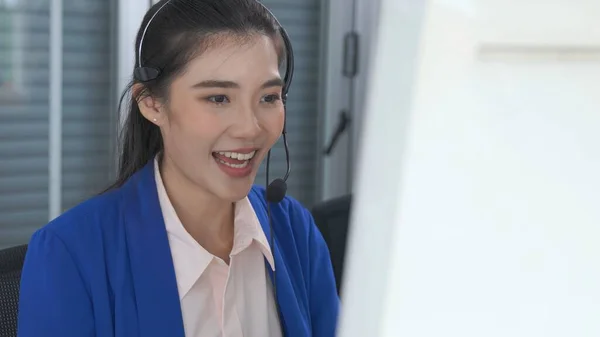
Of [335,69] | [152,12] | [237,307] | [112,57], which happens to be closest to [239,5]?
[152,12]

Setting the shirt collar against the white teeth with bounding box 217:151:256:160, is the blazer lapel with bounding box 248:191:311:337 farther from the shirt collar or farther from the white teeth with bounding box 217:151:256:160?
the white teeth with bounding box 217:151:256:160

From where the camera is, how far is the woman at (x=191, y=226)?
3.48 feet

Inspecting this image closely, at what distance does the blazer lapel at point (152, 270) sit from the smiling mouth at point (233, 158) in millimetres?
115

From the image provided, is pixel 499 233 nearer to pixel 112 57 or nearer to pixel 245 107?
pixel 245 107

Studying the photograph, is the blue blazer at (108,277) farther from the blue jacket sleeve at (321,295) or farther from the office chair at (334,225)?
the office chair at (334,225)

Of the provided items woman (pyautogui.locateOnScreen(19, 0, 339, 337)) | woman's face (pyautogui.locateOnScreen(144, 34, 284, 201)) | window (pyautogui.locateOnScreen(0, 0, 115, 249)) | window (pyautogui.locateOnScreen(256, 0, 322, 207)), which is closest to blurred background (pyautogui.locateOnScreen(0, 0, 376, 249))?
window (pyautogui.locateOnScreen(0, 0, 115, 249))

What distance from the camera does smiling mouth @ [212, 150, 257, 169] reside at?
1114 millimetres

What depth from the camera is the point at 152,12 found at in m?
1.20

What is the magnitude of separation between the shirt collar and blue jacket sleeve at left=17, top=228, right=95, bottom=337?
0.14 meters

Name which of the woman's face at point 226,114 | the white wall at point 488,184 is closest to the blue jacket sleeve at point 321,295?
the woman's face at point 226,114

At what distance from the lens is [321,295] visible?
50.1 inches

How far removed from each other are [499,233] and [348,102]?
114 inches

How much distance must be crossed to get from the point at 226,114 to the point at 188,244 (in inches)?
7.8

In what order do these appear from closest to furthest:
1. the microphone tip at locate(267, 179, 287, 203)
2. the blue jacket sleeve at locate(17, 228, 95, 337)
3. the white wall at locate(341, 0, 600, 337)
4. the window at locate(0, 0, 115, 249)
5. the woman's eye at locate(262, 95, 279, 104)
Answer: the white wall at locate(341, 0, 600, 337) → the blue jacket sleeve at locate(17, 228, 95, 337) → the woman's eye at locate(262, 95, 279, 104) → the microphone tip at locate(267, 179, 287, 203) → the window at locate(0, 0, 115, 249)
